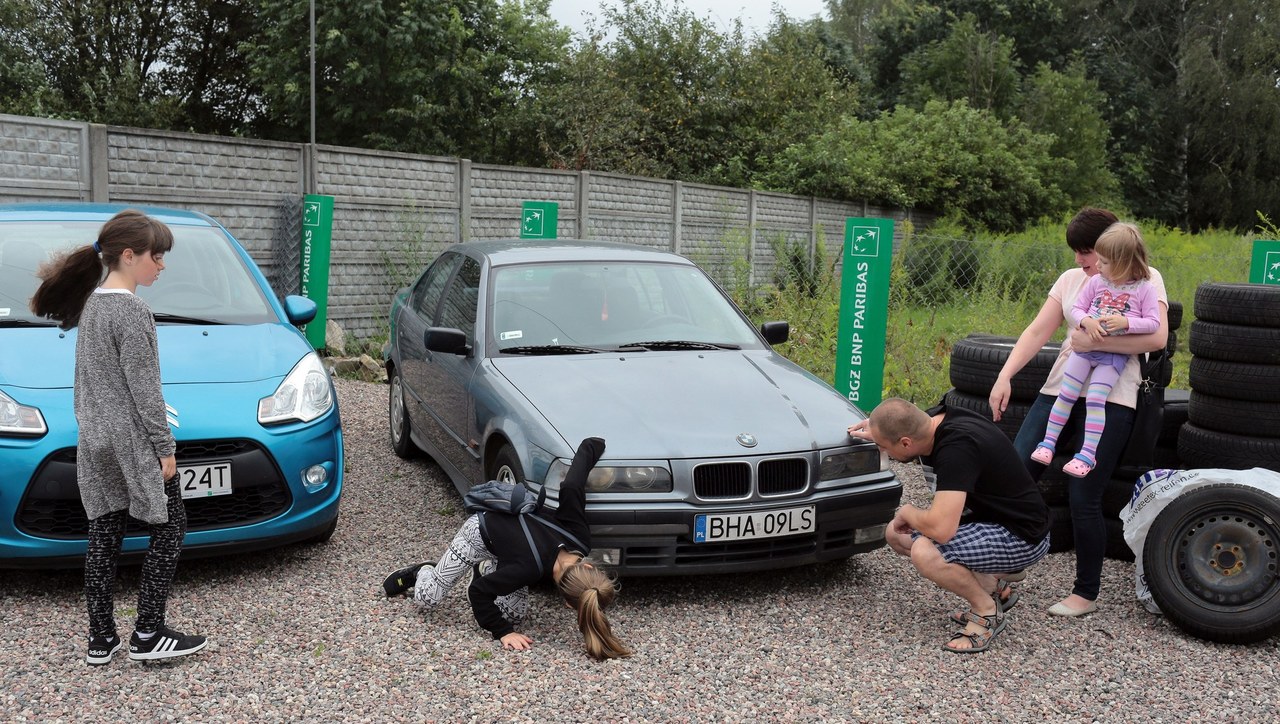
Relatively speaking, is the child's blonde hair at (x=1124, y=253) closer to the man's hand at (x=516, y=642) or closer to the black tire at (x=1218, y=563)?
the black tire at (x=1218, y=563)

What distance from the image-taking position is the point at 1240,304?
500 cm

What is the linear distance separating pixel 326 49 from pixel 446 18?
10.4 feet

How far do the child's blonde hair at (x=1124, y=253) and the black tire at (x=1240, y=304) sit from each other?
769 millimetres

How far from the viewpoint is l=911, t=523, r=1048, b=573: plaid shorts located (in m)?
4.34

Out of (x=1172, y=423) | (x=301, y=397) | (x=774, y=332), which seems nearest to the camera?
(x=301, y=397)

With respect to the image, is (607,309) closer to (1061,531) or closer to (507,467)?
(507,467)

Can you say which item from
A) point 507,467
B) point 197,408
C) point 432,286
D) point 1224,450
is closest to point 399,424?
point 432,286

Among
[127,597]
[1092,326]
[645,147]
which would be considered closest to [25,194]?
[127,597]

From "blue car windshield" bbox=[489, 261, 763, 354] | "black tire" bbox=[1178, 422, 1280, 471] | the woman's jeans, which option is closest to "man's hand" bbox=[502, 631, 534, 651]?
"blue car windshield" bbox=[489, 261, 763, 354]

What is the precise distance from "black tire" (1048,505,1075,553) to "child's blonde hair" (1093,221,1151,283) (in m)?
1.52

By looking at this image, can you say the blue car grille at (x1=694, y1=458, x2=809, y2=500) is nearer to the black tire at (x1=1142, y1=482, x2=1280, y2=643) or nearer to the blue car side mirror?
the black tire at (x1=1142, y1=482, x2=1280, y2=643)

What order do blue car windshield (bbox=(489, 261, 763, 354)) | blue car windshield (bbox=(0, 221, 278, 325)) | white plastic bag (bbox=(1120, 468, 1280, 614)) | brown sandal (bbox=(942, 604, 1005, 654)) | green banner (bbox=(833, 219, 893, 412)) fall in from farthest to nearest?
green banner (bbox=(833, 219, 893, 412))
blue car windshield (bbox=(489, 261, 763, 354))
blue car windshield (bbox=(0, 221, 278, 325))
white plastic bag (bbox=(1120, 468, 1280, 614))
brown sandal (bbox=(942, 604, 1005, 654))

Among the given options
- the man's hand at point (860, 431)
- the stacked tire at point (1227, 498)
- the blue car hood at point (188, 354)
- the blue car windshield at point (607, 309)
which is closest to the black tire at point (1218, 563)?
the stacked tire at point (1227, 498)

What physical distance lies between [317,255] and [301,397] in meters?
6.01
